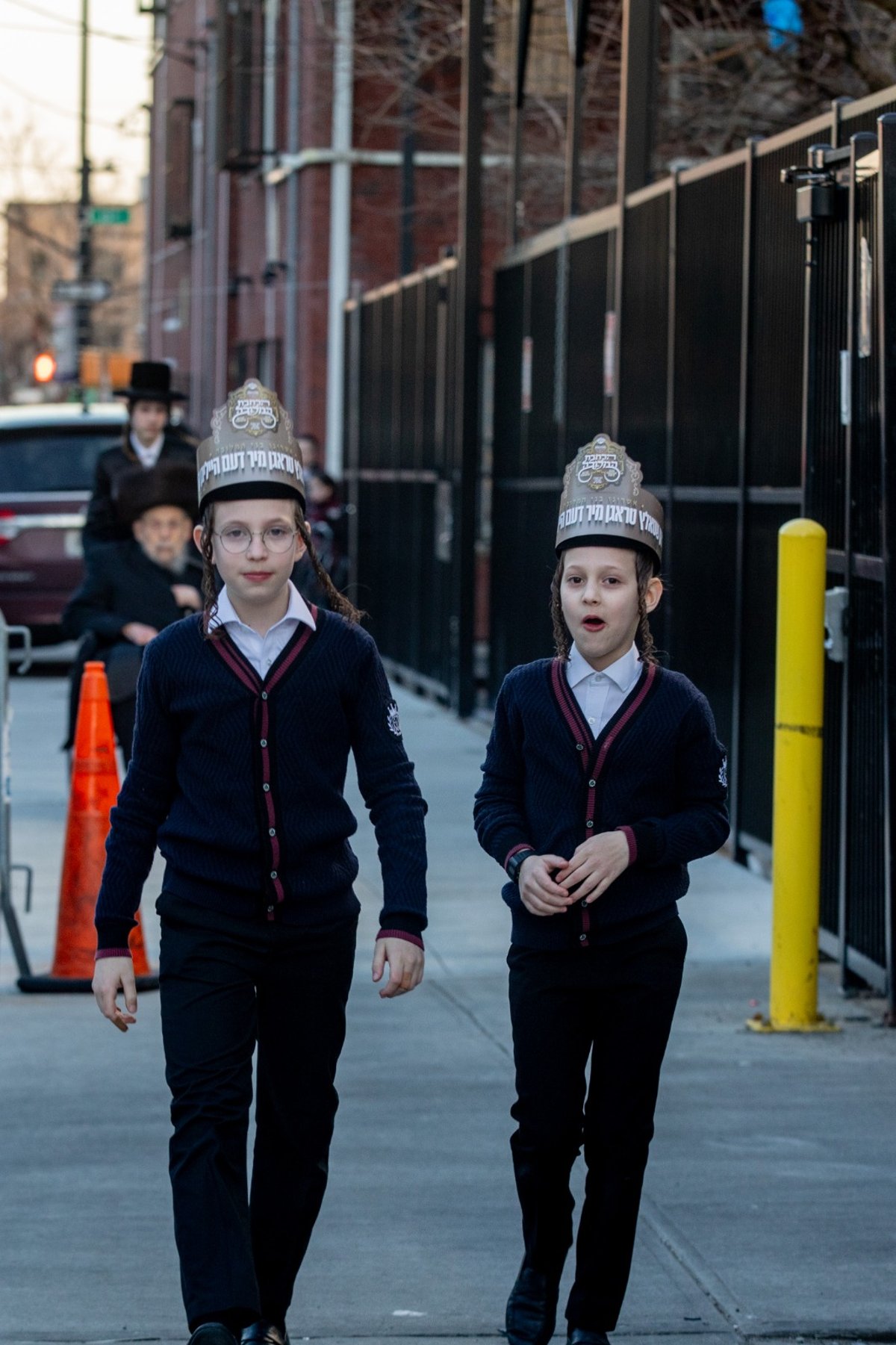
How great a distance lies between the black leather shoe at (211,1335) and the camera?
148 inches

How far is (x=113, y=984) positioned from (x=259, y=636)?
651mm

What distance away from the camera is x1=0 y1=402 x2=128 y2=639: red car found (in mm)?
18031

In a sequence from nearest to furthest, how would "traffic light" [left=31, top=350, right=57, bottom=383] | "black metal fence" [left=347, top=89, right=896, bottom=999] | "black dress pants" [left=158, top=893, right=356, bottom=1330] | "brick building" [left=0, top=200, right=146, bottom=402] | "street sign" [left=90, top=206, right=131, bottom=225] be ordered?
"black dress pants" [left=158, top=893, right=356, bottom=1330] → "black metal fence" [left=347, top=89, right=896, bottom=999] → "traffic light" [left=31, top=350, right=57, bottom=383] → "street sign" [left=90, top=206, right=131, bottom=225] → "brick building" [left=0, top=200, right=146, bottom=402]

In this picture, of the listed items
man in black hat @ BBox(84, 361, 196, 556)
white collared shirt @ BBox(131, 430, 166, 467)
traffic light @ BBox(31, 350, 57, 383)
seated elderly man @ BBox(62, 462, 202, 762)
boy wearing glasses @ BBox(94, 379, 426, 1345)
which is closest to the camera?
boy wearing glasses @ BBox(94, 379, 426, 1345)

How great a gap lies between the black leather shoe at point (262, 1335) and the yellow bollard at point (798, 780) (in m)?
2.86

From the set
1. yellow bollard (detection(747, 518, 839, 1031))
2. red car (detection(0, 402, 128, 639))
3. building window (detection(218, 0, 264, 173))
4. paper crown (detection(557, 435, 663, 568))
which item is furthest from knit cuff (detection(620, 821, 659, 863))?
building window (detection(218, 0, 264, 173))

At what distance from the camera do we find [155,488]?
27.1 ft

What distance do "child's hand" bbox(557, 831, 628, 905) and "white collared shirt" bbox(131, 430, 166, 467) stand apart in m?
6.72

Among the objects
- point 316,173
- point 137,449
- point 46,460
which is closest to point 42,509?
point 46,460

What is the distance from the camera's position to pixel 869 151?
271 inches

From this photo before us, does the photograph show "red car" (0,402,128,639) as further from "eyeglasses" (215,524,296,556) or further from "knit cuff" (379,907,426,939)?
"knit cuff" (379,907,426,939)

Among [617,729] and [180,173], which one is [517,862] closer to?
[617,729]

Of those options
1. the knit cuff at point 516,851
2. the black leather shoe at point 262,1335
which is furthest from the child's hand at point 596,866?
the black leather shoe at point 262,1335

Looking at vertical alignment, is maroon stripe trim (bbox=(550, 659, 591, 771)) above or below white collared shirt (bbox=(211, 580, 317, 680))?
below
